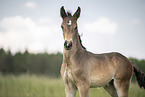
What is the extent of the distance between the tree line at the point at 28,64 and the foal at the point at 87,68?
16421 millimetres

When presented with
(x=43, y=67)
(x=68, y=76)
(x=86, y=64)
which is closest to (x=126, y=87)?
(x=86, y=64)

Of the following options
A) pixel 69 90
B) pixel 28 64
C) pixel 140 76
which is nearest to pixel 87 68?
pixel 69 90

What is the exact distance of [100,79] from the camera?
5.16 metres

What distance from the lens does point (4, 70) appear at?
21859mm

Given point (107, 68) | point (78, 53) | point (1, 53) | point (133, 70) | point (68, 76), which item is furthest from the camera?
point (1, 53)

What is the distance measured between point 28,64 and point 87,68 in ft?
62.3

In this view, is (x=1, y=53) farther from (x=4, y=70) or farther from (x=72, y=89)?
(x=72, y=89)

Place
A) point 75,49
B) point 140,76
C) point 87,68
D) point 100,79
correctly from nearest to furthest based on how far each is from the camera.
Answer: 1. point 87,68
2. point 75,49
3. point 100,79
4. point 140,76

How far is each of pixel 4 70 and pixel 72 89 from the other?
63.1ft

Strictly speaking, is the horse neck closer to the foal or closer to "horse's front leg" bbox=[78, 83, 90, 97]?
the foal

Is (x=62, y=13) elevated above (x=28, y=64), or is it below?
above

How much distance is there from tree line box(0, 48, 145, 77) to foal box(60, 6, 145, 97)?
16421 mm

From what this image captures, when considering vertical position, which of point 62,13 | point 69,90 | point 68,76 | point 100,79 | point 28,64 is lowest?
point 28,64

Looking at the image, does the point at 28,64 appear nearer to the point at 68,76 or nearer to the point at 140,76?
the point at 140,76
